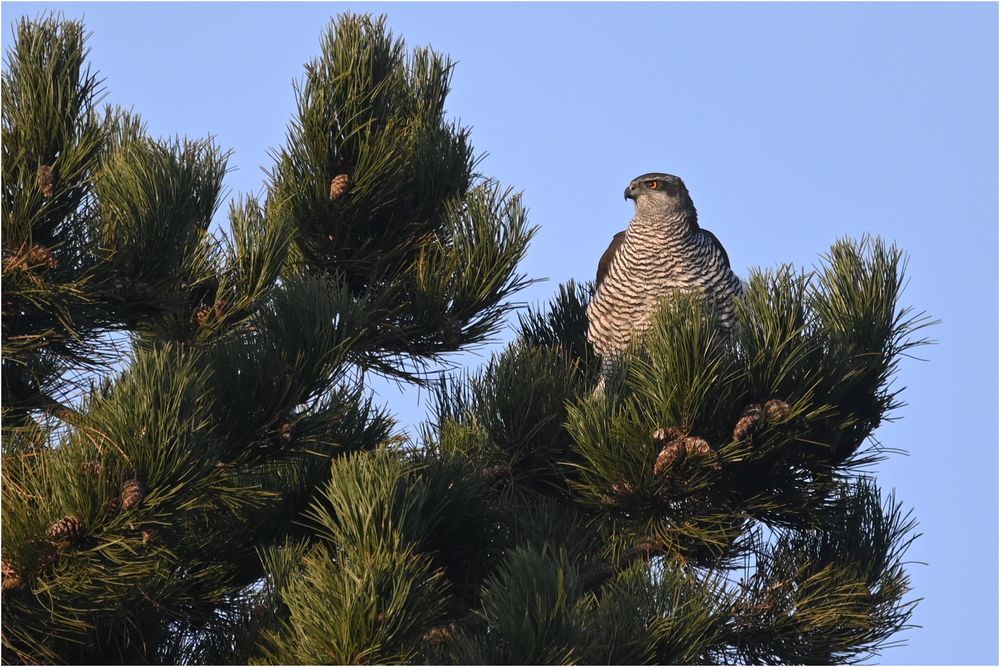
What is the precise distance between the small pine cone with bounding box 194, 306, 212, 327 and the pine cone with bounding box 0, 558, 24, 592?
137 cm

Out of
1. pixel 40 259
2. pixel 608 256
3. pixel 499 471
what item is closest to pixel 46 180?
pixel 40 259

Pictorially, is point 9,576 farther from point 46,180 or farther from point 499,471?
point 499,471

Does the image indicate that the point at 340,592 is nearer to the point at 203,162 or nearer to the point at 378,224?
the point at 203,162

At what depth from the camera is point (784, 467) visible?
5.38 metres

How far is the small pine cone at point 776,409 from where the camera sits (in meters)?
5.01

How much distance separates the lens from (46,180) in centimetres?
529

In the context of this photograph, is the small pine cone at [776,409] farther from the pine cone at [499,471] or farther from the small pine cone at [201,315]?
the small pine cone at [201,315]

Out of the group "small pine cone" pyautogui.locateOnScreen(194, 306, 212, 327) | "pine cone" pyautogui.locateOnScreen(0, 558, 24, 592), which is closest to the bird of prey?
"small pine cone" pyautogui.locateOnScreen(194, 306, 212, 327)

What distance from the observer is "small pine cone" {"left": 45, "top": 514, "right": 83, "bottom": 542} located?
4.49 metres

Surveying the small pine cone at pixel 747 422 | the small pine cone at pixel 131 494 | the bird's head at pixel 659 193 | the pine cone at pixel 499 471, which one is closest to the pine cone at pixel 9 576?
the small pine cone at pixel 131 494

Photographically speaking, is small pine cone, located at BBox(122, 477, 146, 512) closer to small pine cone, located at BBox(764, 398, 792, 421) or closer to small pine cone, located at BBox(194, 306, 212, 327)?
small pine cone, located at BBox(194, 306, 212, 327)

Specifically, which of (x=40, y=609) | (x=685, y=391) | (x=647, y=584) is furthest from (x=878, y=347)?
(x=40, y=609)

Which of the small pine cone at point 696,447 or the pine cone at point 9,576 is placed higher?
the small pine cone at point 696,447

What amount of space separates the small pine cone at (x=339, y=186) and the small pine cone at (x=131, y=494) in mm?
2177
